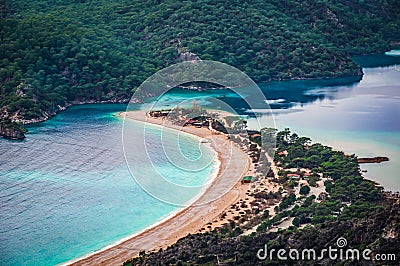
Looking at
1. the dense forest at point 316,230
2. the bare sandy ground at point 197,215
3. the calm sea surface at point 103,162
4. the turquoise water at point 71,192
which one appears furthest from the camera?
the calm sea surface at point 103,162

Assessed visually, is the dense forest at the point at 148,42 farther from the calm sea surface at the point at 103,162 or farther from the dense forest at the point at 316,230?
the dense forest at the point at 316,230

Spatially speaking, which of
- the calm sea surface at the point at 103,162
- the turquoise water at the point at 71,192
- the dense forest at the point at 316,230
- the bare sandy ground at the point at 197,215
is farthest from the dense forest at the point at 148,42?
the dense forest at the point at 316,230

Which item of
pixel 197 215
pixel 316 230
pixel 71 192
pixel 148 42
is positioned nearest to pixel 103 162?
pixel 71 192

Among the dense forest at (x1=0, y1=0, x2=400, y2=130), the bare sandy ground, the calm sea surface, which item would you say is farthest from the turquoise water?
the dense forest at (x1=0, y1=0, x2=400, y2=130)

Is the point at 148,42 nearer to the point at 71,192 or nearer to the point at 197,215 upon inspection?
the point at 71,192

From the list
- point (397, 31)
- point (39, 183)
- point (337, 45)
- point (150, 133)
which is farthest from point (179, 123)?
point (397, 31)

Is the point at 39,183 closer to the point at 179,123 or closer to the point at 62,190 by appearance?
the point at 62,190
